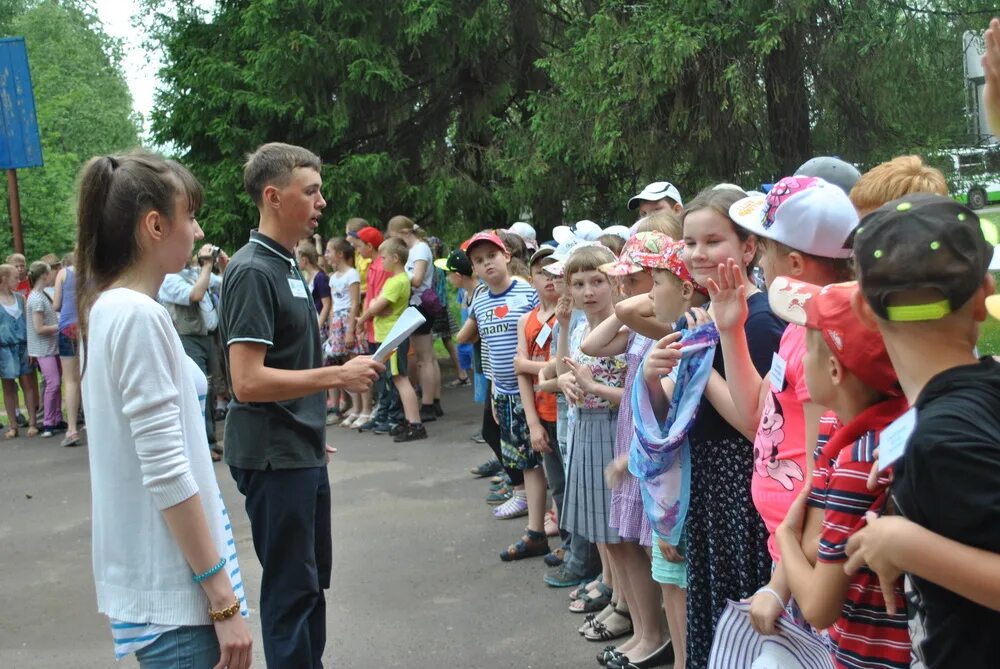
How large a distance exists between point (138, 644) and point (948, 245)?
1999mm

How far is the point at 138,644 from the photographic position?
7.77 ft

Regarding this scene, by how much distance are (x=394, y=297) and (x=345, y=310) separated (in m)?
1.11

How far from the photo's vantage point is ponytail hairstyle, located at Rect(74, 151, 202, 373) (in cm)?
247

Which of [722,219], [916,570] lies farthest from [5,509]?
[916,570]

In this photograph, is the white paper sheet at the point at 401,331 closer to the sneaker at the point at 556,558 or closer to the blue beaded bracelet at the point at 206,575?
the blue beaded bracelet at the point at 206,575

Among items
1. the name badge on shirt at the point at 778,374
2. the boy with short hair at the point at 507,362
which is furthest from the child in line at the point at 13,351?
the name badge on shirt at the point at 778,374

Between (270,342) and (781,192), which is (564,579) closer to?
(270,342)

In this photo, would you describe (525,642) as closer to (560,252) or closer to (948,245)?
(560,252)

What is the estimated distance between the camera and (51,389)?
11.8 metres

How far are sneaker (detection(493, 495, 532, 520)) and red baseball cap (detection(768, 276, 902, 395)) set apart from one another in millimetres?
5255

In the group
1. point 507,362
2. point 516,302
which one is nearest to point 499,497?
point 507,362

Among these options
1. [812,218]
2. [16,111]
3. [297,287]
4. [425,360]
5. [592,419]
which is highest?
[16,111]

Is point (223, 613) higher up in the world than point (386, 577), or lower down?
higher up

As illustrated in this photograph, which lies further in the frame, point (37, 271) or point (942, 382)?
point (37, 271)
